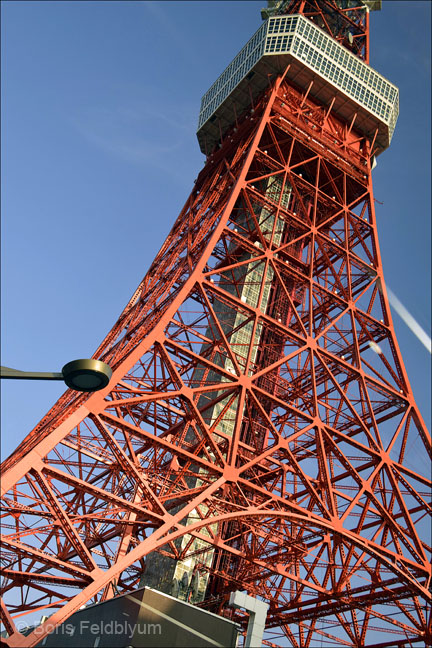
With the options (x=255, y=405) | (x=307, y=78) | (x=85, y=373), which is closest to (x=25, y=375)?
(x=85, y=373)

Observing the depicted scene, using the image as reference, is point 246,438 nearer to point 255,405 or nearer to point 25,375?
point 255,405

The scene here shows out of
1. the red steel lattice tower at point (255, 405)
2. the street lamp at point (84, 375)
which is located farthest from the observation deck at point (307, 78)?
the street lamp at point (84, 375)

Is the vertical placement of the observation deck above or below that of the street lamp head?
above

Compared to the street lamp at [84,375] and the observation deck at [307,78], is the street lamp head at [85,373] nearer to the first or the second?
the street lamp at [84,375]

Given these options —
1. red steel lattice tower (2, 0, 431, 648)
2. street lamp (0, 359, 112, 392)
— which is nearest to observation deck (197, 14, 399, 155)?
red steel lattice tower (2, 0, 431, 648)

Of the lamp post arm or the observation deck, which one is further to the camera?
the observation deck

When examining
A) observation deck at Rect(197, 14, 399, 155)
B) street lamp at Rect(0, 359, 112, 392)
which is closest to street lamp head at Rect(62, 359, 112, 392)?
street lamp at Rect(0, 359, 112, 392)

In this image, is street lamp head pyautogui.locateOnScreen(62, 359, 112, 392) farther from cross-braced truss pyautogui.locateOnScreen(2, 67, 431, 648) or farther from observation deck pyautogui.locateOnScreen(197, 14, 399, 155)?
observation deck pyautogui.locateOnScreen(197, 14, 399, 155)
